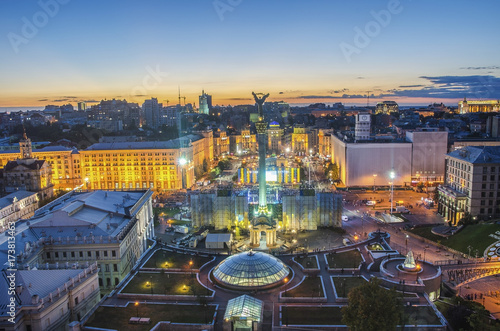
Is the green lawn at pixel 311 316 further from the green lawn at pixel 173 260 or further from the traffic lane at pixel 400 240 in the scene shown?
the traffic lane at pixel 400 240

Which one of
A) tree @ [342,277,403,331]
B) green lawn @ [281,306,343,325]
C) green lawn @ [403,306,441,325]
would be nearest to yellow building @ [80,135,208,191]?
green lawn @ [281,306,343,325]

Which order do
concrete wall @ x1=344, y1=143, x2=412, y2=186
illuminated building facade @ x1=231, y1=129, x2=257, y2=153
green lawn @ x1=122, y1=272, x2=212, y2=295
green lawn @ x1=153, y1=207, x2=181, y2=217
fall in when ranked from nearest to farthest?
green lawn @ x1=122, y1=272, x2=212, y2=295 → green lawn @ x1=153, y1=207, x2=181, y2=217 → concrete wall @ x1=344, y1=143, x2=412, y2=186 → illuminated building facade @ x1=231, y1=129, x2=257, y2=153

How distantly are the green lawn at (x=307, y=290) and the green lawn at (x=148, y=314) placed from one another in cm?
774

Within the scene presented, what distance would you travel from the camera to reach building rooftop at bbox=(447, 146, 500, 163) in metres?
63.7

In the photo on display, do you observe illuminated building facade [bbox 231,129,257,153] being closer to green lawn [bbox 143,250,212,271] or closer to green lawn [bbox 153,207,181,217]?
green lawn [bbox 153,207,181,217]

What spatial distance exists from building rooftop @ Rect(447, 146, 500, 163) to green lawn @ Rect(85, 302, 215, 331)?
5034cm

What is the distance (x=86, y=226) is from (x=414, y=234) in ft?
154

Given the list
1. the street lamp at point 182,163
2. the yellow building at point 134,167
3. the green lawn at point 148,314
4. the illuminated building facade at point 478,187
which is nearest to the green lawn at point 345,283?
the green lawn at point 148,314

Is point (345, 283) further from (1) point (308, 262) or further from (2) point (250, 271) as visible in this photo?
(2) point (250, 271)

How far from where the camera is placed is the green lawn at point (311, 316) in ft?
108

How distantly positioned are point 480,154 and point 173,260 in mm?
50403

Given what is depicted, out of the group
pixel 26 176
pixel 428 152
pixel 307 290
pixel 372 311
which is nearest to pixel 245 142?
pixel 428 152

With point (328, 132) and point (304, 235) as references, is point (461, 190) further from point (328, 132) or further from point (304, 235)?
point (328, 132)

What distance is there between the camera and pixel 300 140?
165625 mm
